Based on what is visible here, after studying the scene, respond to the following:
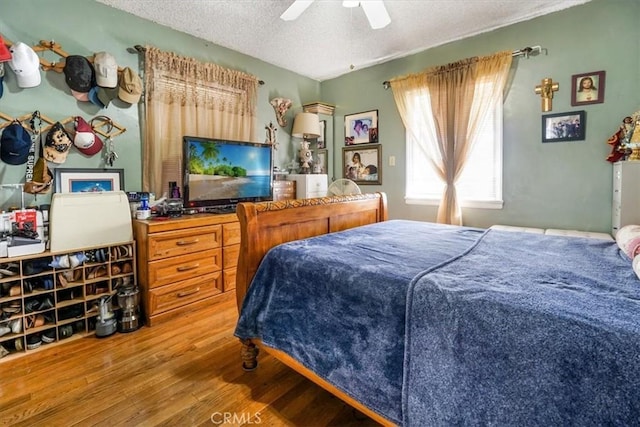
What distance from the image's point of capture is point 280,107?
398 centimetres

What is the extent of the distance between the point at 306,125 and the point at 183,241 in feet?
7.25

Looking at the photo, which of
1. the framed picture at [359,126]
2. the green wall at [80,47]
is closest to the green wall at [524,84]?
the green wall at [80,47]

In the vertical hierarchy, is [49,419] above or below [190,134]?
below

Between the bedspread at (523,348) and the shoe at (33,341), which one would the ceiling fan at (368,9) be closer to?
the bedspread at (523,348)

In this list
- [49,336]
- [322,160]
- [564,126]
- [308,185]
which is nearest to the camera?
[49,336]

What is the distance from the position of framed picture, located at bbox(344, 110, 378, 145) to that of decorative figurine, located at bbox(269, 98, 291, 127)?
82 cm

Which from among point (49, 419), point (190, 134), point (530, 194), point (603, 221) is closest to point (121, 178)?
point (190, 134)

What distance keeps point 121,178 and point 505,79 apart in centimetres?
360

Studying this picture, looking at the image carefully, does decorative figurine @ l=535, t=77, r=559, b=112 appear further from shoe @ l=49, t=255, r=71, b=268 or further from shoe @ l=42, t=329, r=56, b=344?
shoe @ l=42, t=329, r=56, b=344

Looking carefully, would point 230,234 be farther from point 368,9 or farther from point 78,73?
point 368,9

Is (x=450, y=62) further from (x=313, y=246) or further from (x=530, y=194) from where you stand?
(x=313, y=246)

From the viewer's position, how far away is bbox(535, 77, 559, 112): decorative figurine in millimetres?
2799

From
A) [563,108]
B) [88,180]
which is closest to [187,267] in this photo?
[88,180]

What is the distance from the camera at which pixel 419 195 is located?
371 centimetres
